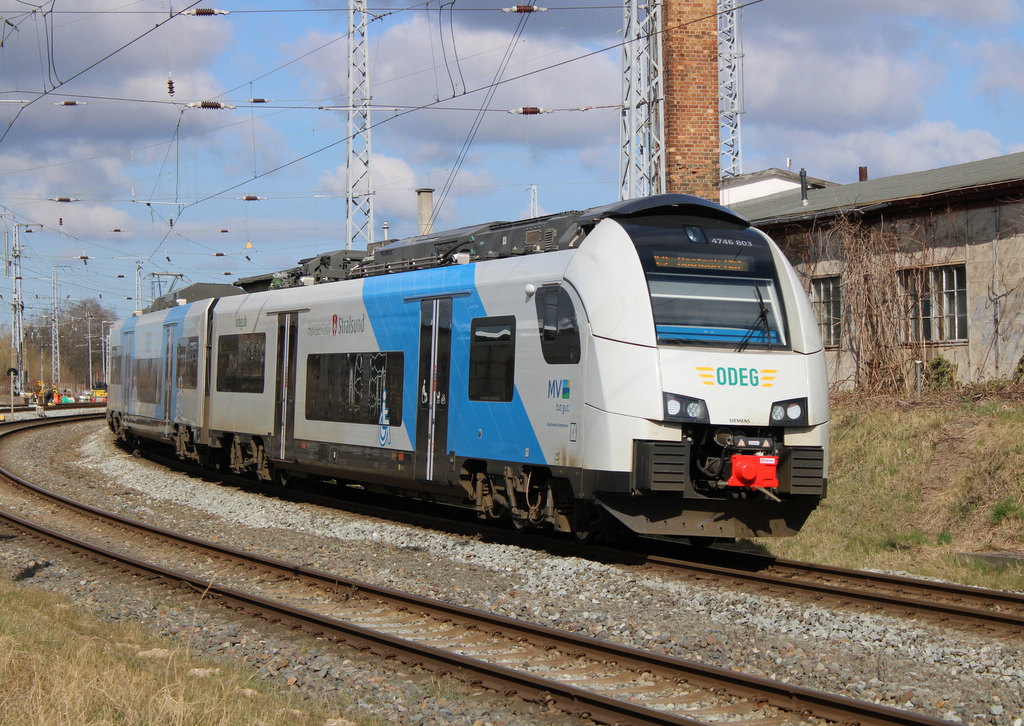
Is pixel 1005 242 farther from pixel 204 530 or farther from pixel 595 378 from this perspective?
pixel 204 530

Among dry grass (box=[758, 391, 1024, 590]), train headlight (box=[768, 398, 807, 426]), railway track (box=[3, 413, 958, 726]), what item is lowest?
railway track (box=[3, 413, 958, 726])

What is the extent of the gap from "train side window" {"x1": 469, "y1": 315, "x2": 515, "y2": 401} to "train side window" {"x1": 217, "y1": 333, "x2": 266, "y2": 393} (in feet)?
20.0

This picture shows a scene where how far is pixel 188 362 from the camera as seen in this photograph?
19.4 meters

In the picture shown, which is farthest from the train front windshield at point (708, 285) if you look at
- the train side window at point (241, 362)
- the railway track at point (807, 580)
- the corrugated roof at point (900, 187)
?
the train side window at point (241, 362)

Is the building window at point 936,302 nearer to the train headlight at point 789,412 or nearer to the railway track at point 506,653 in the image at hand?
the train headlight at point 789,412

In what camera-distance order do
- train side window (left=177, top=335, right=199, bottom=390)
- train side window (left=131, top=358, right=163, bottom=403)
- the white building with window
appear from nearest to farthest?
the white building with window, train side window (left=177, top=335, right=199, bottom=390), train side window (left=131, top=358, right=163, bottom=403)

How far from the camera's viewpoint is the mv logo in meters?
9.79

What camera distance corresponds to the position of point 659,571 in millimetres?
9609

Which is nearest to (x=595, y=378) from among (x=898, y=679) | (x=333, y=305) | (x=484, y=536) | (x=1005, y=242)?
(x=484, y=536)

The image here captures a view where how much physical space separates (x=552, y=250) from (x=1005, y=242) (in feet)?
30.5

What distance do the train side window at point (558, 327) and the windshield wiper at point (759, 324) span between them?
5.20ft

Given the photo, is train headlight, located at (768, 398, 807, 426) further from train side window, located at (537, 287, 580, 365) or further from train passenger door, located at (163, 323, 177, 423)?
train passenger door, located at (163, 323, 177, 423)

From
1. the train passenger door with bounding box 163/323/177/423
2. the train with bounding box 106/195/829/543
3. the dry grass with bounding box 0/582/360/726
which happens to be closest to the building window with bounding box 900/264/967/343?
the train with bounding box 106/195/829/543

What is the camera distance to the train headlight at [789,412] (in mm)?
9469
